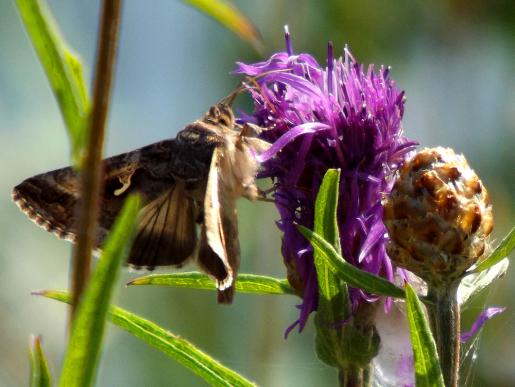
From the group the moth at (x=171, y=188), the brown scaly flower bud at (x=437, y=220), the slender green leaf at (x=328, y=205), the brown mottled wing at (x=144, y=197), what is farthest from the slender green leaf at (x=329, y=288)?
the brown mottled wing at (x=144, y=197)

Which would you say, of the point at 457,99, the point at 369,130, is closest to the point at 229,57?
the point at 457,99

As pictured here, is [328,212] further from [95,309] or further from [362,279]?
[95,309]

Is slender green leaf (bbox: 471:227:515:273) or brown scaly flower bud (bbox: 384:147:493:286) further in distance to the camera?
brown scaly flower bud (bbox: 384:147:493:286)

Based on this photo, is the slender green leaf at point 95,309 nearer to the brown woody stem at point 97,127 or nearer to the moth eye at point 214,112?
the brown woody stem at point 97,127

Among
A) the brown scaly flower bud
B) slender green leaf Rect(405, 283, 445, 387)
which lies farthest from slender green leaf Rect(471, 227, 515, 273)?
slender green leaf Rect(405, 283, 445, 387)

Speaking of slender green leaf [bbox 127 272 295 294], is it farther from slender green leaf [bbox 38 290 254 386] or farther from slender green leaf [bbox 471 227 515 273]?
slender green leaf [bbox 471 227 515 273]
